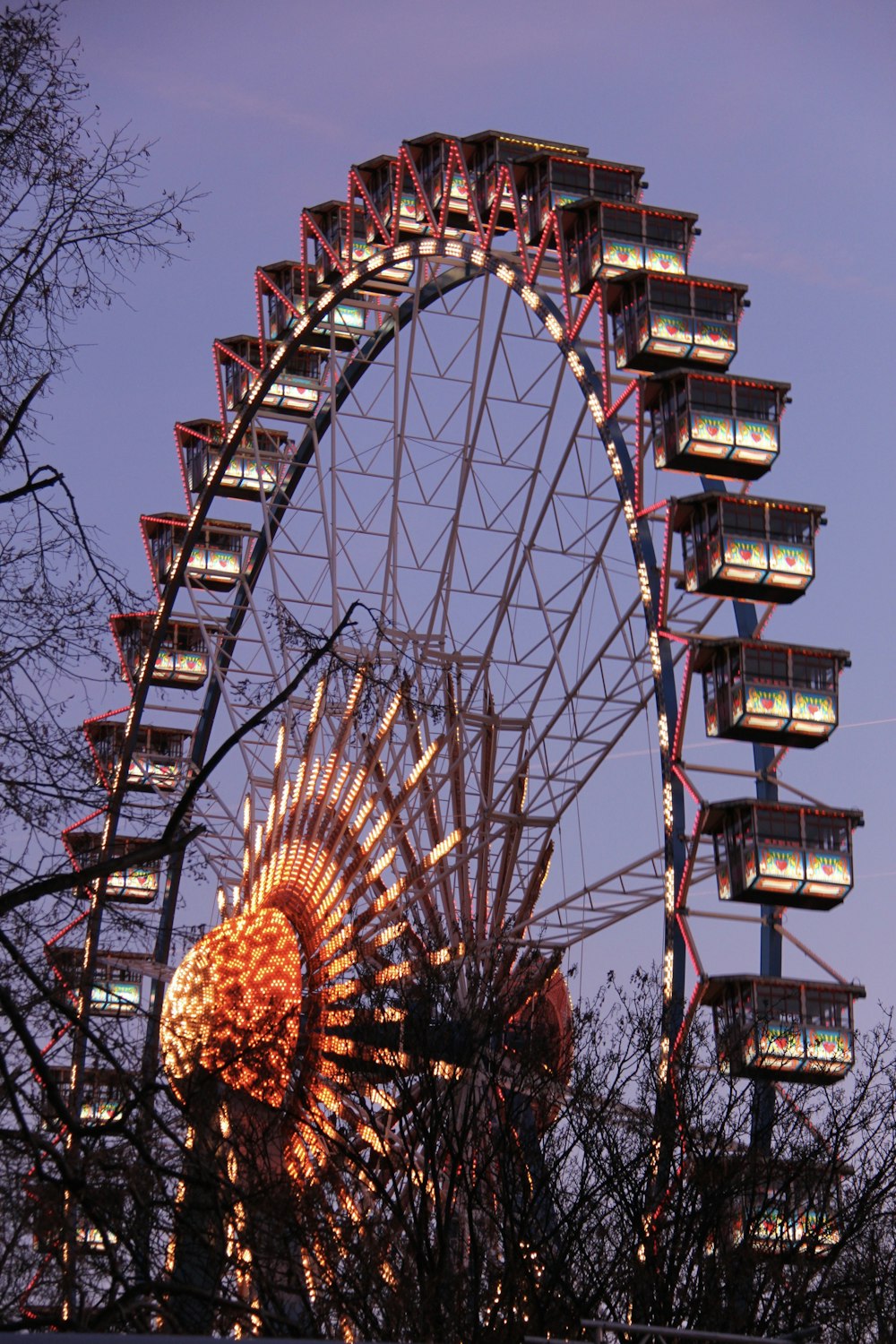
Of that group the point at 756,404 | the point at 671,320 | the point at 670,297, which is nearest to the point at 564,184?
the point at 670,297

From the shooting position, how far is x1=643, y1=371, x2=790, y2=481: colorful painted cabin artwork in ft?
94.7

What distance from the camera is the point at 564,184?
31.8m

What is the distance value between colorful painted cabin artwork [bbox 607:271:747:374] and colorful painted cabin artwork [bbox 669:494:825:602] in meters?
2.16

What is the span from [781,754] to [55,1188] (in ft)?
68.6

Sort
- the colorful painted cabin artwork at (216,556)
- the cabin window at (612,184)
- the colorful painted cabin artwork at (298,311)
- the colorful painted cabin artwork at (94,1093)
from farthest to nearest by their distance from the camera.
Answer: the colorful painted cabin artwork at (216,556)
the colorful painted cabin artwork at (298,311)
the cabin window at (612,184)
the colorful painted cabin artwork at (94,1093)

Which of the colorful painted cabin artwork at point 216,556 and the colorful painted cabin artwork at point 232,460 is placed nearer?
the colorful painted cabin artwork at point 232,460

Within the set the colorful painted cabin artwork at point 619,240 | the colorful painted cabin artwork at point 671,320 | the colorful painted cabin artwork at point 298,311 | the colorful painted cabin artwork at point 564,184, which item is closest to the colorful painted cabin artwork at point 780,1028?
the colorful painted cabin artwork at point 671,320

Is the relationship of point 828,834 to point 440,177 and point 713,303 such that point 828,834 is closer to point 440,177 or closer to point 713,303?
point 713,303

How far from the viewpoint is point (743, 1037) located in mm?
26844

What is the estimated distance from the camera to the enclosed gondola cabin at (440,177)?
34.1 meters

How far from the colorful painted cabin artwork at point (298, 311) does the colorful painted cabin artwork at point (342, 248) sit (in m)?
0.37

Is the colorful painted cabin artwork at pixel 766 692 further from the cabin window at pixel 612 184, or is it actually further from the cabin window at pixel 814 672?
the cabin window at pixel 612 184

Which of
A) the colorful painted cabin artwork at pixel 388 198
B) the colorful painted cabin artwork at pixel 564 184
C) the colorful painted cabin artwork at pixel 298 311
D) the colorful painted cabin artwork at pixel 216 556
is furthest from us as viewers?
the colorful painted cabin artwork at pixel 216 556

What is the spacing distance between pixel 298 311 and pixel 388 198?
139 inches
